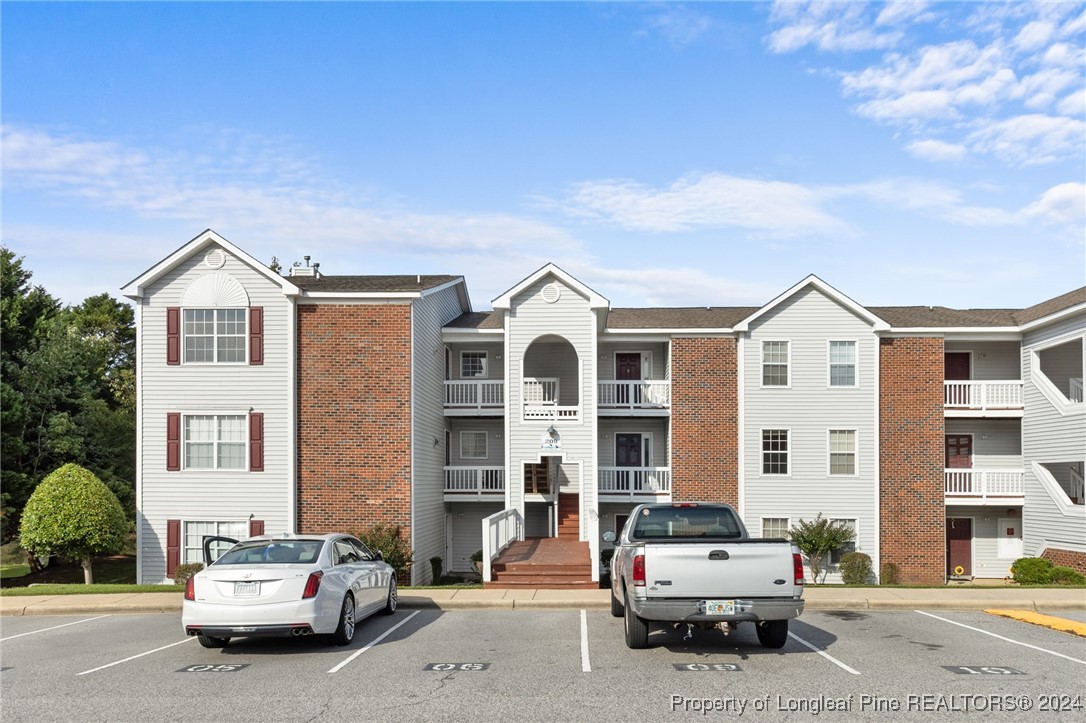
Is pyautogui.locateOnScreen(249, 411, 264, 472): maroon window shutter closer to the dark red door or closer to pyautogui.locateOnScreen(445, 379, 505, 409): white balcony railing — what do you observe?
pyautogui.locateOnScreen(445, 379, 505, 409): white balcony railing

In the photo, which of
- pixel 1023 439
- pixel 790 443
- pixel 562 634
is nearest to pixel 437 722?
pixel 562 634

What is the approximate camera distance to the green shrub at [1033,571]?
948 inches

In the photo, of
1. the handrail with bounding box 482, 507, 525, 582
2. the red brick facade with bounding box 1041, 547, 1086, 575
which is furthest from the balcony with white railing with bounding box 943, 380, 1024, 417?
the handrail with bounding box 482, 507, 525, 582

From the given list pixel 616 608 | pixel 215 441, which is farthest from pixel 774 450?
pixel 215 441

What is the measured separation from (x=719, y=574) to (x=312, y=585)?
5.13 metres

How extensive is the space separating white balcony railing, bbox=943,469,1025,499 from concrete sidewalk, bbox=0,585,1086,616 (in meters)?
10.1

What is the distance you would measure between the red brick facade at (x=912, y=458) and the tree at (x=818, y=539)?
150 cm

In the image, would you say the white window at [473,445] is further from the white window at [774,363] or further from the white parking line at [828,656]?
the white parking line at [828,656]

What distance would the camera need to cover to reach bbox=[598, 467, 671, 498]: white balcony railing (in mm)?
27703

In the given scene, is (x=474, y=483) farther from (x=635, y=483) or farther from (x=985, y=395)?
(x=985, y=395)

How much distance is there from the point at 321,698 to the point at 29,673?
4.18 meters

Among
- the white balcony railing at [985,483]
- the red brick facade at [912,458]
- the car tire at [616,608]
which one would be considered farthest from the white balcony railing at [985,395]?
the car tire at [616,608]

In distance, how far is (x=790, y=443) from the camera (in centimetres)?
2731

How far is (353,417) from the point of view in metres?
24.0
